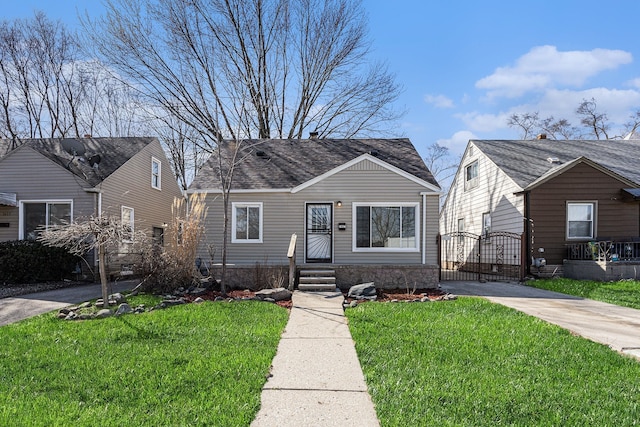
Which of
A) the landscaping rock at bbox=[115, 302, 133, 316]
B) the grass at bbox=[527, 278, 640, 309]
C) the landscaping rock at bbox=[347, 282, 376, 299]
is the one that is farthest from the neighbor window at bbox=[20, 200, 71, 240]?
the grass at bbox=[527, 278, 640, 309]

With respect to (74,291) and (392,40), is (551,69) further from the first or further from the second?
(74,291)

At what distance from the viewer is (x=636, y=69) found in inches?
666

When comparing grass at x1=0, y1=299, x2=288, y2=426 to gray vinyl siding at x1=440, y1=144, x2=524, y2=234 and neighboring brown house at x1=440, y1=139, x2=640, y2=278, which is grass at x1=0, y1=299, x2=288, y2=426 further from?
gray vinyl siding at x1=440, y1=144, x2=524, y2=234

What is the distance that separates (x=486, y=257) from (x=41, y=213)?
16.5m

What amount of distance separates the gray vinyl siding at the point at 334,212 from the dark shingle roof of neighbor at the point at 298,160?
53 cm

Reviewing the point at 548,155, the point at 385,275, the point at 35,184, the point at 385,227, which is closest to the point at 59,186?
the point at 35,184

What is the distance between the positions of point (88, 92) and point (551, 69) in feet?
78.8

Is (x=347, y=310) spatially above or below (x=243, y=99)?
below

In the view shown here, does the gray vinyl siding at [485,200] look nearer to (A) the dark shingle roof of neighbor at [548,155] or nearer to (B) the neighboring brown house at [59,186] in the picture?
(A) the dark shingle roof of neighbor at [548,155]

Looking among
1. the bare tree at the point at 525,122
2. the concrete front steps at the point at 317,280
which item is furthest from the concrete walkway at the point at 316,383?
the bare tree at the point at 525,122

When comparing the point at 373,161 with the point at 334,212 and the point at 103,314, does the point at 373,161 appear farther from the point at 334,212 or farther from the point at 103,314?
the point at 103,314

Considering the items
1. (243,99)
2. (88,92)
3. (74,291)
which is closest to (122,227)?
(74,291)

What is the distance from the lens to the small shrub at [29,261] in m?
11.3

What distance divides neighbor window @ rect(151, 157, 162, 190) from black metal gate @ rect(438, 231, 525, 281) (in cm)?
1193
